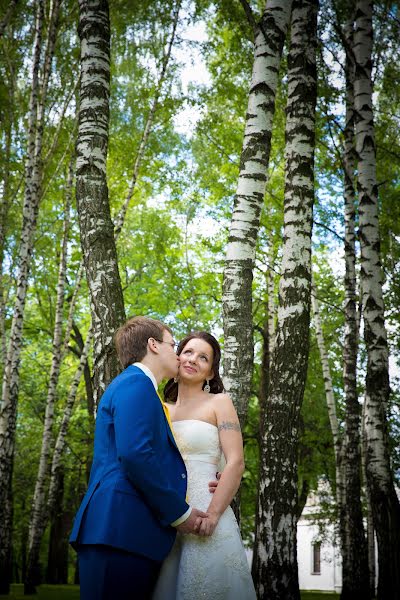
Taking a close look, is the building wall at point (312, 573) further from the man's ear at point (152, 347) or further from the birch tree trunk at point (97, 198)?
the man's ear at point (152, 347)

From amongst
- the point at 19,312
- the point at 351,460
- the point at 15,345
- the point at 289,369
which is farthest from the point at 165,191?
the point at 289,369

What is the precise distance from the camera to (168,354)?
334 centimetres

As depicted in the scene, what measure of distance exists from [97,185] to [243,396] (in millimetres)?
2311

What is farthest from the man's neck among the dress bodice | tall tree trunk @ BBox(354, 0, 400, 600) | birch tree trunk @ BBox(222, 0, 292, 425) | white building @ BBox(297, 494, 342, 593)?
white building @ BBox(297, 494, 342, 593)

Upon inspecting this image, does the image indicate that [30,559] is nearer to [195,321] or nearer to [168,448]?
[195,321]

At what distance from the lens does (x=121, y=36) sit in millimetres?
15047

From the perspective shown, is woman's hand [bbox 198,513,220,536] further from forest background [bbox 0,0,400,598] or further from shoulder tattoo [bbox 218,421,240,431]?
forest background [bbox 0,0,400,598]

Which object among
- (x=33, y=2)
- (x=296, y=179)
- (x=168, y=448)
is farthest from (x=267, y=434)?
(x=33, y=2)

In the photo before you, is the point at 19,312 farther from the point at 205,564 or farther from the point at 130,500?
the point at 130,500

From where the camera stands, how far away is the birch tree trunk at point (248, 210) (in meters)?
5.69

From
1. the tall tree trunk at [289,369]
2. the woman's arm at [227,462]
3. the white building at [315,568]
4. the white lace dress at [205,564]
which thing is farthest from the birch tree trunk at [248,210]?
the white building at [315,568]

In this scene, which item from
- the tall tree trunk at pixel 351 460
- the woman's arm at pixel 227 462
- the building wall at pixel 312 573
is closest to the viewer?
the woman's arm at pixel 227 462

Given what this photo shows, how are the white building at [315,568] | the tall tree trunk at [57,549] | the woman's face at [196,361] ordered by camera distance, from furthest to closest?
the white building at [315,568] < the tall tree trunk at [57,549] < the woman's face at [196,361]

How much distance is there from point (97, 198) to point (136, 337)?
2.34 m
